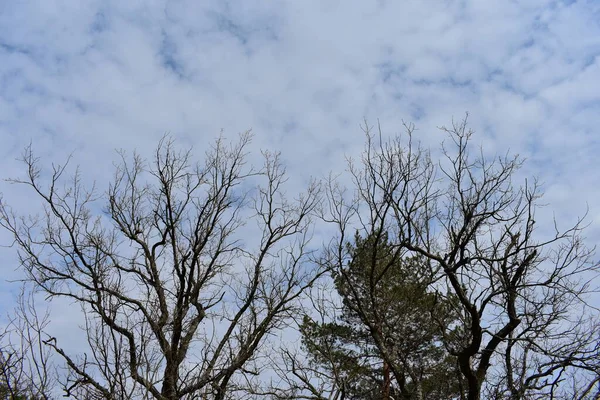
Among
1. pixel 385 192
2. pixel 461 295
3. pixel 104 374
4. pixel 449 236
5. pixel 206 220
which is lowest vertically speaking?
Answer: pixel 104 374

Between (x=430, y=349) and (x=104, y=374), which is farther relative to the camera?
(x=430, y=349)

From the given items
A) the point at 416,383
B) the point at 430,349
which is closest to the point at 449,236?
the point at 416,383

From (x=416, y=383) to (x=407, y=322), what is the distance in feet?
11.8

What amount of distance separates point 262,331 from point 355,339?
5759 mm

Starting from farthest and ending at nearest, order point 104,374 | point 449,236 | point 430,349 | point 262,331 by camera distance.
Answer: point 430,349 → point 262,331 → point 449,236 → point 104,374

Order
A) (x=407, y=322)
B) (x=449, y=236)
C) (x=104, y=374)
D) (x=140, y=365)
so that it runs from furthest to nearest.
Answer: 1. (x=407, y=322)
2. (x=449, y=236)
3. (x=140, y=365)
4. (x=104, y=374)

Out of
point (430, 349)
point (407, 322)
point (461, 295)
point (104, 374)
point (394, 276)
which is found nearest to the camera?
point (104, 374)

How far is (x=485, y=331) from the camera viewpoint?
8.27 metres

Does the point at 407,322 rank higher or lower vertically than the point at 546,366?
higher

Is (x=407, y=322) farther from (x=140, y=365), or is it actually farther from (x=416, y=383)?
(x=140, y=365)

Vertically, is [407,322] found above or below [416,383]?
above

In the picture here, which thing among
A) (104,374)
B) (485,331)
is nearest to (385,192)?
(485,331)

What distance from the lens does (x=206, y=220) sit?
1319 cm

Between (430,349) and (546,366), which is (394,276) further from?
(546,366)
